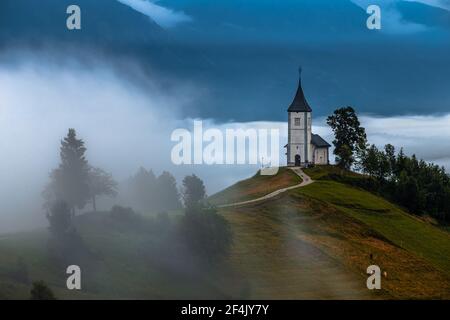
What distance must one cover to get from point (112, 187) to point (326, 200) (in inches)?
1405

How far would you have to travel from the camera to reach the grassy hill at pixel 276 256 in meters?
82.8

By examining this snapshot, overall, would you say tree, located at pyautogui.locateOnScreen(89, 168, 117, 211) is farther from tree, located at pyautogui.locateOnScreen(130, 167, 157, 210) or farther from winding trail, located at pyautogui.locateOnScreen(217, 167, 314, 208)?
winding trail, located at pyautogui.locateOnScreen(217, 167, 314, 208)

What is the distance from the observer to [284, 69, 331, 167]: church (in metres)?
156

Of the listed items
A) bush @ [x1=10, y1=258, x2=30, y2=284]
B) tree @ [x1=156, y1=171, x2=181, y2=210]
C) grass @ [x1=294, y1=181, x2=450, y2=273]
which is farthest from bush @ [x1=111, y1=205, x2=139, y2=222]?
grass @ [x1=294, y1=181, x2=450, y2=273]

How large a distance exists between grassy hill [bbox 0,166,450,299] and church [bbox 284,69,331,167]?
18.3 metres

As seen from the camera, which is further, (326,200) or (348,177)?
(348,177)

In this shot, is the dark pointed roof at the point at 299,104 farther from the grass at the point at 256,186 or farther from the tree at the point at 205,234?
the tree at the point at 205,234

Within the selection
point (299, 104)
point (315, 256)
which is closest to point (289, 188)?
point (315, 256)

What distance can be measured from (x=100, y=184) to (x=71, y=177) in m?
7.63
